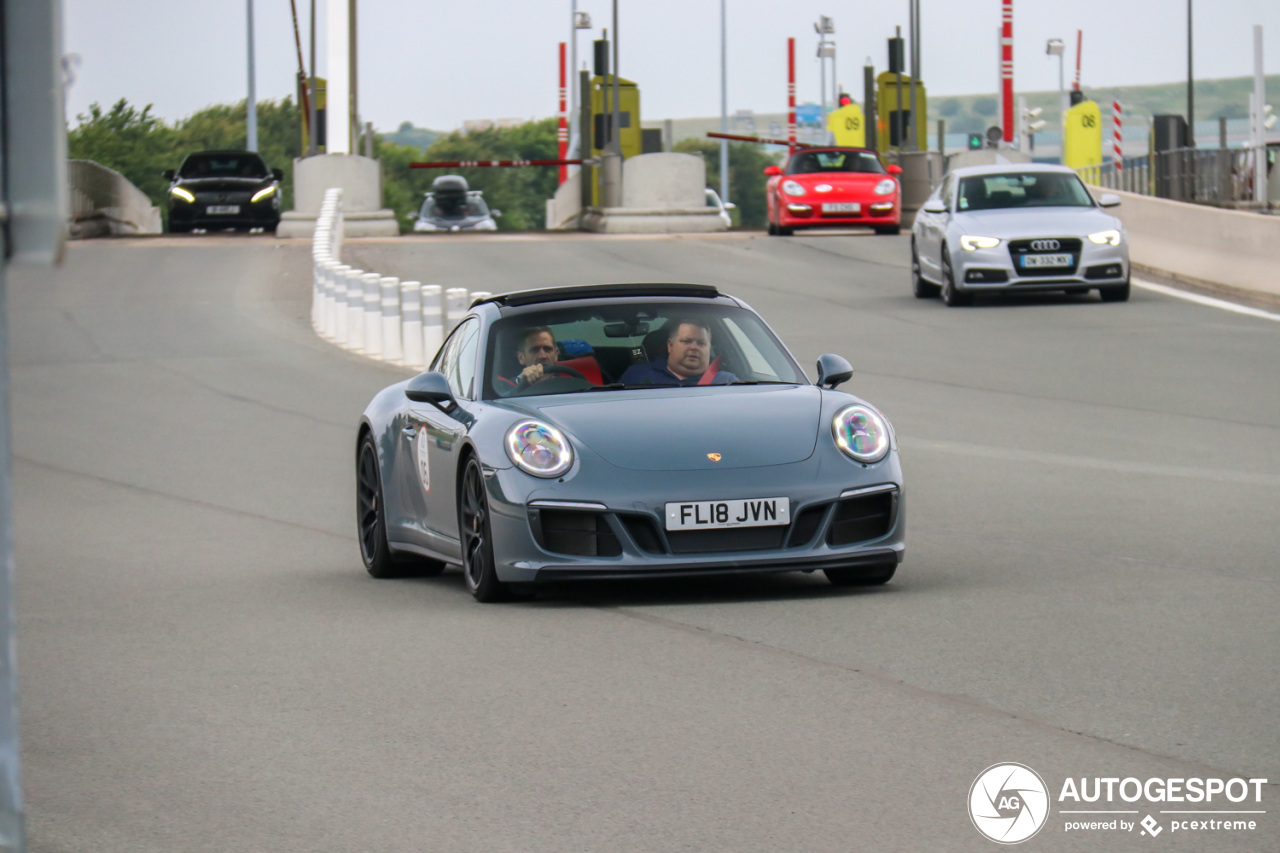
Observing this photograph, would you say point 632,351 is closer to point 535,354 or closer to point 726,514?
point 535,354

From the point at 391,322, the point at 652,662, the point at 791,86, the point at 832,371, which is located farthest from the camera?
the point at 791,86

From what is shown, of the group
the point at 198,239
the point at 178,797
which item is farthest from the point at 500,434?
the point at 198,239

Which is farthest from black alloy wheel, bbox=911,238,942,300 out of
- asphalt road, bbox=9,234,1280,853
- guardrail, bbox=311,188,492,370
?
asphalt road, bbox=9,234,1280,853

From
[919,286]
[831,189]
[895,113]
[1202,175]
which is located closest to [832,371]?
[919,286]

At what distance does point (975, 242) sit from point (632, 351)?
658 inches

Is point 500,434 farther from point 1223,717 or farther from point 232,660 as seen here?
point 1223,717

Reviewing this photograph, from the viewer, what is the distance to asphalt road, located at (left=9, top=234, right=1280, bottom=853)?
5020 millimetres

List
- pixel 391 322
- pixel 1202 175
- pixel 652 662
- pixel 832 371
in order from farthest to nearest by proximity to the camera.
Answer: pixel 1202 175 → pixel 391 322 → pixel 832 371 → pixel 652 662

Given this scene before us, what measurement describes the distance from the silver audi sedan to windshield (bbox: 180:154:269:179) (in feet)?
70.6

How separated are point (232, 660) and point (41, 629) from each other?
3.88 ft

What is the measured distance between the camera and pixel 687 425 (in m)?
8.34

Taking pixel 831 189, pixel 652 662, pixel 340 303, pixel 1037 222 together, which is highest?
pixel 831 189

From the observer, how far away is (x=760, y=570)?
26.8 ft

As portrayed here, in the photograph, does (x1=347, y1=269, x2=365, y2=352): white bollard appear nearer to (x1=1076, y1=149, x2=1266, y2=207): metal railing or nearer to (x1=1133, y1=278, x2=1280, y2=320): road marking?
(x1=1133, y1=278, x2=1280, y2=320): road marking
